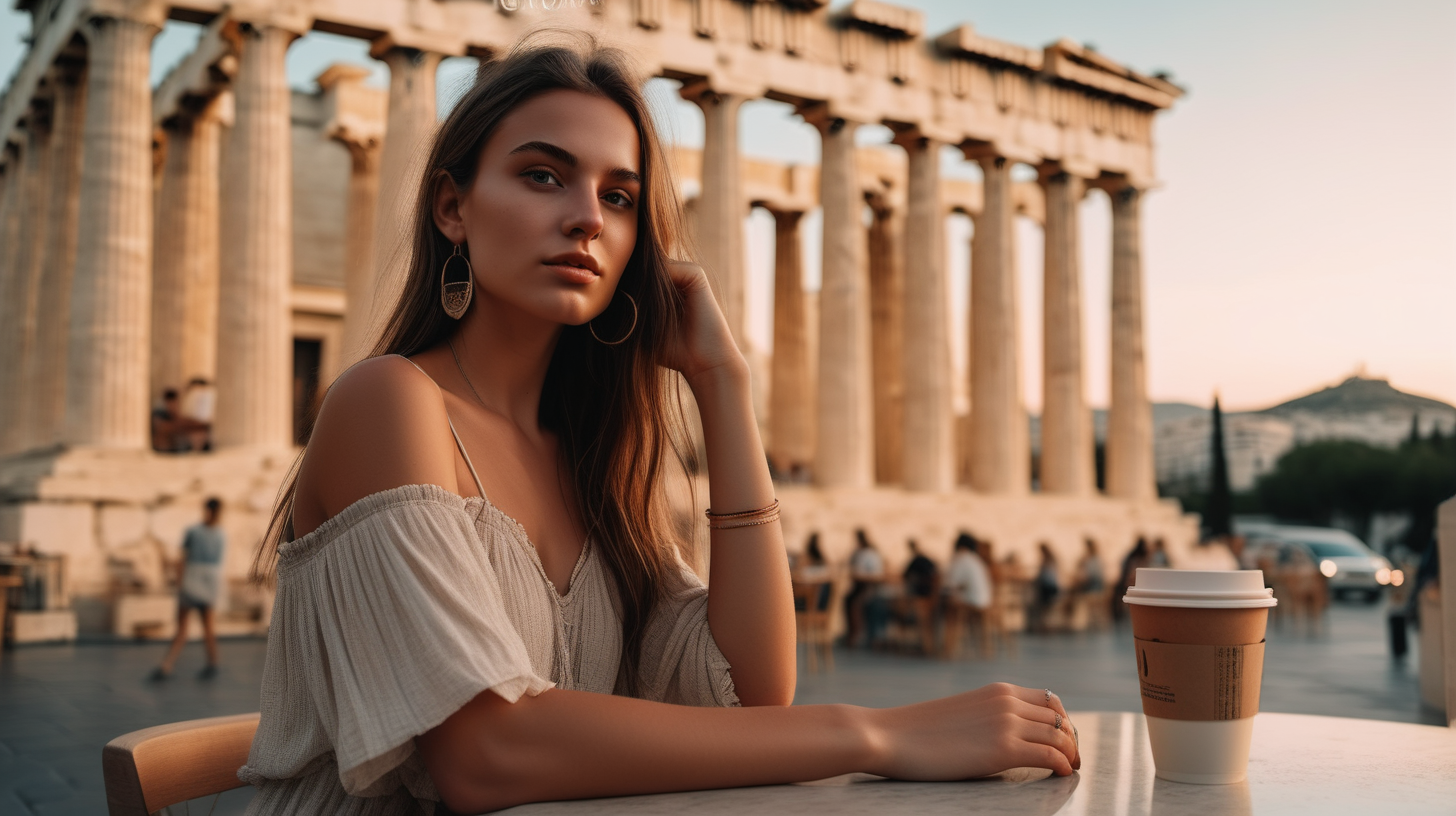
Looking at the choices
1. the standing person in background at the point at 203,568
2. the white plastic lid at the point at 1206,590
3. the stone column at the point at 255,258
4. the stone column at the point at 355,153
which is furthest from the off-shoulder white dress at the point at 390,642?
the stone column at the point at 355,153

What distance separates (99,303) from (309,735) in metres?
20.7

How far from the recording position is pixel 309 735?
6.56 feet

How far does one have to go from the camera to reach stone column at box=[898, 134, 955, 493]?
28.8m

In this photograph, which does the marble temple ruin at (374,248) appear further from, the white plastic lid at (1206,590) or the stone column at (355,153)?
the white plastic lid at (1206,590)

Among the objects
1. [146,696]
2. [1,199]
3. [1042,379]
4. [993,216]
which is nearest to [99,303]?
[146,696]

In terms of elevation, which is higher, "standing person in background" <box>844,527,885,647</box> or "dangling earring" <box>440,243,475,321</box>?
"dangling earring" <box>440,243,475,321</box>

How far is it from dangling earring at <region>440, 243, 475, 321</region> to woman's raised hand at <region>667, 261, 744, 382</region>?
0.43 meters

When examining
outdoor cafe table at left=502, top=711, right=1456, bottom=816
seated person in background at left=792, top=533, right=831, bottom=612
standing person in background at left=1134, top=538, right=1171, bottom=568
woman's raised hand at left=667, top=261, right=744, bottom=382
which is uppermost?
woman's raised hand at left=667, top=261, right=744, bottom=382

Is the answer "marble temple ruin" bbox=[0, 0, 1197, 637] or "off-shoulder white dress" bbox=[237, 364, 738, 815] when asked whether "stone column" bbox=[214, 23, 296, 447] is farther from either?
"off-shoulder white dress" bbox=[237, 364, 738, 815]

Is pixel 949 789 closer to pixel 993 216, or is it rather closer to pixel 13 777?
pixel 13 777

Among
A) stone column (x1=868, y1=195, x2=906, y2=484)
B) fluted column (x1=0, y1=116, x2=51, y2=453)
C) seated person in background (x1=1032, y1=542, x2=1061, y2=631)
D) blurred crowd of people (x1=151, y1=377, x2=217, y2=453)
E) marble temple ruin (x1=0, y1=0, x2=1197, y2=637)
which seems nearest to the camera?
marble temple ruin (x1=0, y1=0, x2=1197, y2=637)

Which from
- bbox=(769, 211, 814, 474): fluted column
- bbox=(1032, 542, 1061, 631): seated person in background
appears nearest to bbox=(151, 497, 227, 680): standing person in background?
bbox=(1032, 542, 1061, 631): seated person in background

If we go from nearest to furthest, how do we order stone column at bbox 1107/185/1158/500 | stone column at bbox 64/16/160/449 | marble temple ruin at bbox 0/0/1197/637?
stone column at bbox 64/16/160/449 → marble temple ruin at bbox 0/0/1197/637 → stone column at bbox 1107/185/1158/500

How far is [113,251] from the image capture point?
20.4 metres
